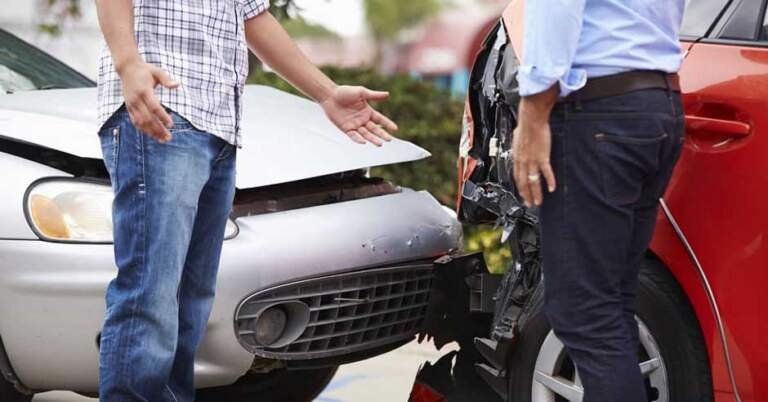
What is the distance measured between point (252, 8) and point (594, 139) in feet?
3.44

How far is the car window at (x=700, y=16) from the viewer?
10.4 ft

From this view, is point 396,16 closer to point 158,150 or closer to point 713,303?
point 713,303

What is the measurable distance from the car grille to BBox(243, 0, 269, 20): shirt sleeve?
78 centimetres

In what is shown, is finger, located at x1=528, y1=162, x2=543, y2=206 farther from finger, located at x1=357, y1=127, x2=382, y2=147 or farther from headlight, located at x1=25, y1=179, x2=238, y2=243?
headlight, located at x1=25, y1=179, x2=238, y2=243

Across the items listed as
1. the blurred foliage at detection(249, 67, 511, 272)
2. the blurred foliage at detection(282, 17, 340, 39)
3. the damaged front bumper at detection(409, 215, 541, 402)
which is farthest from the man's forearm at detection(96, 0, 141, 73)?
the blurred foliage at detection(249, 67, 511, 272)

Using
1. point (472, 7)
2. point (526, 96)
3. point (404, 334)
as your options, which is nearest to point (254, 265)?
point (404, 334)

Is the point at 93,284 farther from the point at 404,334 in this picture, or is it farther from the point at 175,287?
the point at 404,334

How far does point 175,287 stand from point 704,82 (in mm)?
1377

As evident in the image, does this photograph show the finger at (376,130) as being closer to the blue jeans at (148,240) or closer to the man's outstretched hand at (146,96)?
the blue jeans at (148,240)

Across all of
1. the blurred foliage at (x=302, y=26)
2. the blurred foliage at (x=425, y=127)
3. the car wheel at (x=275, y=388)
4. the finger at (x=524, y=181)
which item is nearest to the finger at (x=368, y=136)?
the finger at (x=524, y=181)

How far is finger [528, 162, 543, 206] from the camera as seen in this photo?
8.46 feet

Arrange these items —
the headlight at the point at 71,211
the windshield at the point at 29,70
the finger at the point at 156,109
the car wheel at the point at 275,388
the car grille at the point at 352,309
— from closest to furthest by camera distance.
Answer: the finger at the point at 156,109 < the headlight at the point at 71,211 < the car grille at the point at 352,309 < the car wheel at the point at 275,388 < the windshield at the point at 29,70

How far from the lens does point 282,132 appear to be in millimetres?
3945

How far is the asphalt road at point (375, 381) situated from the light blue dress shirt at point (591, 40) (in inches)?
83.9
